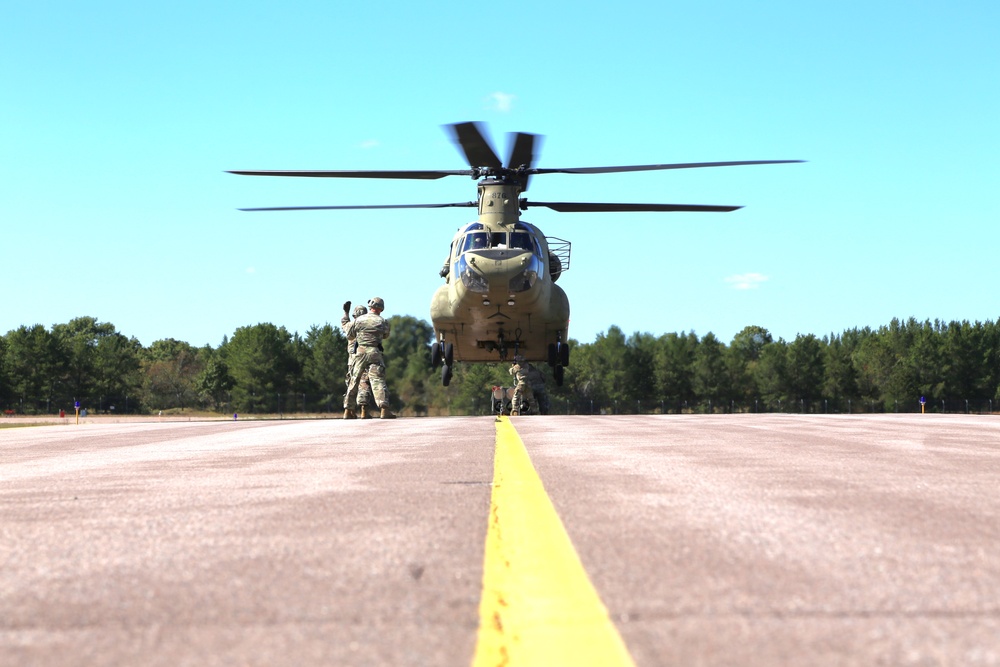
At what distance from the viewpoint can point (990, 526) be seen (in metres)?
3.75

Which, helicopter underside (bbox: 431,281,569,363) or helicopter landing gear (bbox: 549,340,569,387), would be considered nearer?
helicopter underside (bbox: 431,281,569,363)

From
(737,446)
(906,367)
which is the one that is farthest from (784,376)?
(737,446)

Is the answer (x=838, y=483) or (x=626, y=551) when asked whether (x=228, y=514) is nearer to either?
(x=626, y=551)

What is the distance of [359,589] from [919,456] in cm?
543

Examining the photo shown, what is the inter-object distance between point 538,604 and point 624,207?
28.3 m

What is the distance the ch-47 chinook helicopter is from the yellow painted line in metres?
21.2

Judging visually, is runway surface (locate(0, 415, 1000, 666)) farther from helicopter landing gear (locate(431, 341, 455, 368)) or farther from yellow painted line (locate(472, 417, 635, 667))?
helicopter landing gear (locate(431, 341, 455, 368))

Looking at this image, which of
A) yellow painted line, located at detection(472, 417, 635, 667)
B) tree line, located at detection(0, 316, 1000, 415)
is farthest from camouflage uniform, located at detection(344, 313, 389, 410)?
tree line, located at detection(0, 316, 1000, 415)

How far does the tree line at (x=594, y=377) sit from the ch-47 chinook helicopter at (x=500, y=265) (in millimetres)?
83866

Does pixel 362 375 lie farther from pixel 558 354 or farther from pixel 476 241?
pixel 558 354

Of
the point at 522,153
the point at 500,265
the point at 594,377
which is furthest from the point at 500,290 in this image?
the point at 594,377

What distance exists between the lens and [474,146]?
A: 28781 mm

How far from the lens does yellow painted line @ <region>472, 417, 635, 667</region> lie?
204cm

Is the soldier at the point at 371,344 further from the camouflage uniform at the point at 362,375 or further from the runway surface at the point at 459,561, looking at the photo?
the runway surface at the point at 459,561
